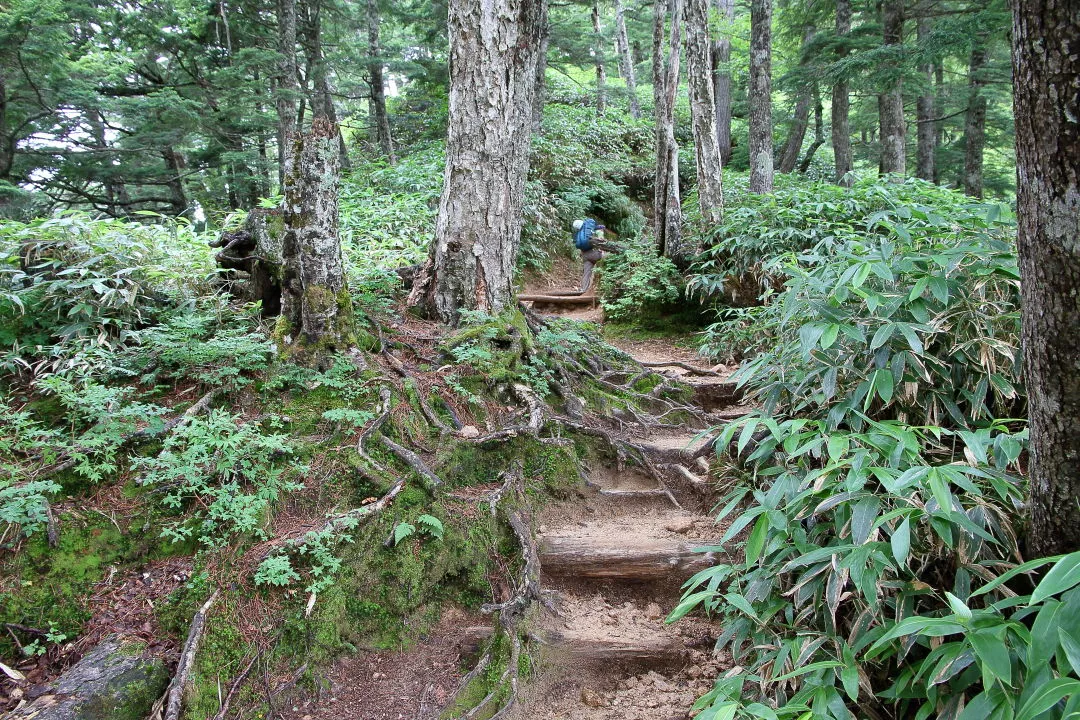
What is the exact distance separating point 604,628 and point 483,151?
4434 millimetres

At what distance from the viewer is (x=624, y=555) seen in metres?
4.00

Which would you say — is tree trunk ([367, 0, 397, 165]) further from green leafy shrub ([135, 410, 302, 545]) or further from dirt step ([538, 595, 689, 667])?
dirt step ([538, 595, 689, 667])

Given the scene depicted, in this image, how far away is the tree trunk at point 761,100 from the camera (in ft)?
33.9

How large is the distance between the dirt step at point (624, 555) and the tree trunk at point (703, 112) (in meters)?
6.16

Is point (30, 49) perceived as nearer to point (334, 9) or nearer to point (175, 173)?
point (175, 173)

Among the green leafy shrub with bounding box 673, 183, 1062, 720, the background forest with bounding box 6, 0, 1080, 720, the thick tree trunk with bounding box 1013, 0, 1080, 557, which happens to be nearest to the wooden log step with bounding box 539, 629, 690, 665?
the background forest with bounding box 6, 0, 1080, 720

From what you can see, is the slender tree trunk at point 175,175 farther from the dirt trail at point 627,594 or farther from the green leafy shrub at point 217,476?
the dirt trail at point 627,594

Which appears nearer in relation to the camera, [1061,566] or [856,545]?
[1061,566]

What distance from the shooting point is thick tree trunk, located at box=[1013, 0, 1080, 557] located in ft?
5.57

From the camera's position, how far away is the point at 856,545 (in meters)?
2.17

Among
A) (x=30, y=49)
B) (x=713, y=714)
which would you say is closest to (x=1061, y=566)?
(x=713, y=714)

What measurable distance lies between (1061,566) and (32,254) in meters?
6.16

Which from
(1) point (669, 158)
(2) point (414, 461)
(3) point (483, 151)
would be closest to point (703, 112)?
(1) point (669, 158)

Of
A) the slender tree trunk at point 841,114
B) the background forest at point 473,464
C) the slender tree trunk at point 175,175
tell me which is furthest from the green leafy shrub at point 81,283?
the slender tree trunk at point 841,114
